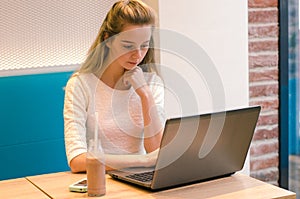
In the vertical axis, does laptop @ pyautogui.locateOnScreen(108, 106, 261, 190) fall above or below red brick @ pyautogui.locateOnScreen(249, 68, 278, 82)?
below

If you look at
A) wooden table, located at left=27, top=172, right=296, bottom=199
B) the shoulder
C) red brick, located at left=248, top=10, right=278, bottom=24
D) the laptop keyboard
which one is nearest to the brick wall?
red brick, located at left=248, top=10, right=278, bottom=24

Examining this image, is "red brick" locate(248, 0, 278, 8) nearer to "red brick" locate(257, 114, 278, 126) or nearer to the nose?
"red brick" locate(257, 114, 278, 126)

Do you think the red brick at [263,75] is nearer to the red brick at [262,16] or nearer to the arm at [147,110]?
the red brick at [262,16]

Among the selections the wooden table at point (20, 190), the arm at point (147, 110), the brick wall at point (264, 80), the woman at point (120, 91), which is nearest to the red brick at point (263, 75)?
the brick wall at point (264, 80)

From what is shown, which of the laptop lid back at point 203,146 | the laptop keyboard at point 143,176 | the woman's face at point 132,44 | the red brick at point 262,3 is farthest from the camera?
the red brick at point 262,3

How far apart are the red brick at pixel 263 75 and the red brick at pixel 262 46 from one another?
3.9 inches

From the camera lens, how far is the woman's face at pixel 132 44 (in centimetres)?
197

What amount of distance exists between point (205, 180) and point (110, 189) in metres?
0.28

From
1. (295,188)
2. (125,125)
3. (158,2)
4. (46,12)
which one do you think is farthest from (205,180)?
Answer: (295,188)

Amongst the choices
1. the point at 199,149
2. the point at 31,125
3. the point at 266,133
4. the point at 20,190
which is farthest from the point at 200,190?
the point at 266,133

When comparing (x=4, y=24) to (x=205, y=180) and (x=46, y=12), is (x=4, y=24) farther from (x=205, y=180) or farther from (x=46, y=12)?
(x=205, y=180)

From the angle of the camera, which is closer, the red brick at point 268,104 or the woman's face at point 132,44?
the woman's face at point 132,44

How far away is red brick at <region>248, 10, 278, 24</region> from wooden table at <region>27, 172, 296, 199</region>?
43.8 inches

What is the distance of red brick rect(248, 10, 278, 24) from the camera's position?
104 inches
